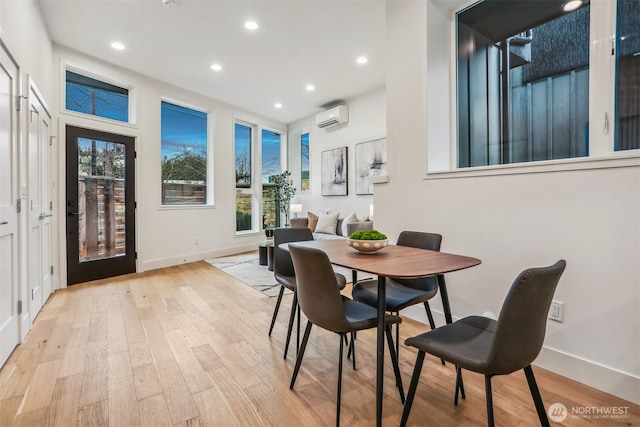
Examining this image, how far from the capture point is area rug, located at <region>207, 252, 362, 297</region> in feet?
12.2

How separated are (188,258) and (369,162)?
3568mm

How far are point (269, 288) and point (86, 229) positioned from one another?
2574 millimetres

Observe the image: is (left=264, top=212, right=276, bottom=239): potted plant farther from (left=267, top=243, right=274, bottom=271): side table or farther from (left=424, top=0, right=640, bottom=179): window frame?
(left=424, top=0, right=640, bottom=179): window frame

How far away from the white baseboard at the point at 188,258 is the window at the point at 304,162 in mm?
1728

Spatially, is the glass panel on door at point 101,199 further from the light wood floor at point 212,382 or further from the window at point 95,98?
the light wood floor at point 212,382

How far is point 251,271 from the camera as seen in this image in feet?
14.7

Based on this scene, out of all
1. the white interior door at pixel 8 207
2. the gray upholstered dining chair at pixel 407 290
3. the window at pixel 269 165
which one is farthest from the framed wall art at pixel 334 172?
the white interior door at pixel 8 207

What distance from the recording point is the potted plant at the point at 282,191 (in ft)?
22.0

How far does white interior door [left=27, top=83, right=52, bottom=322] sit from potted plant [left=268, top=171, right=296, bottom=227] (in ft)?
12.8

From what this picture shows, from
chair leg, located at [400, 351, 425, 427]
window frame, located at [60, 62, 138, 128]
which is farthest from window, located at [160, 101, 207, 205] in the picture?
chair leg, located at [400, 351, 425, 427]

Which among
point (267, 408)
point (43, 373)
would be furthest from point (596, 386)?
point (43, 373)

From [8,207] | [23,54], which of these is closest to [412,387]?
[8,207]

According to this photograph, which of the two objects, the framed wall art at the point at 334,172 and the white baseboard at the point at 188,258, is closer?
the white baseboard at the point at 188,258

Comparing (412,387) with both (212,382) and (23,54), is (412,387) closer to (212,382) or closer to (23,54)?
(212,382)
